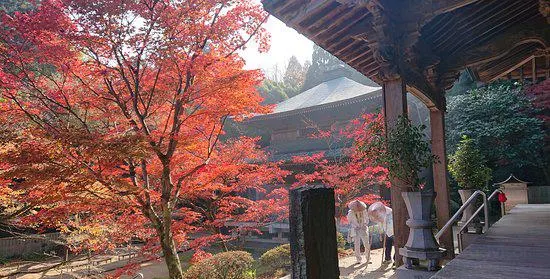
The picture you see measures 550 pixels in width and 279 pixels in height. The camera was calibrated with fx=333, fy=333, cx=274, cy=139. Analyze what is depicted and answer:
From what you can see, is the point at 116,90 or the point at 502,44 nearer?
the point at 502,44

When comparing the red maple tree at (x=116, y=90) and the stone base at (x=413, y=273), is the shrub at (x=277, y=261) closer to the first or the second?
the red maple tree at (x=116, y=90)

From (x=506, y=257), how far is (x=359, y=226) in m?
6.16

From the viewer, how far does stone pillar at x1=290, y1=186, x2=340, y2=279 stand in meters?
1.01

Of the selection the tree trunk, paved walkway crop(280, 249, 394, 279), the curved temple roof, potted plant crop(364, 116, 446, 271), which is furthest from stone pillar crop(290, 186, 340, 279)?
paved walkway crop(280, 249, 394, 279)

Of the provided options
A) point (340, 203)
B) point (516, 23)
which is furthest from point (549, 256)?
point (340, 203)

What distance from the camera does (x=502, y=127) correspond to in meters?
14.3

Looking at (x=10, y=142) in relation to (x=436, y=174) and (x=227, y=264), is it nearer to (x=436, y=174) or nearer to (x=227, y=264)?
(x=227, y=264)

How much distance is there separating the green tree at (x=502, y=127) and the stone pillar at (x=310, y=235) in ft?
49.5

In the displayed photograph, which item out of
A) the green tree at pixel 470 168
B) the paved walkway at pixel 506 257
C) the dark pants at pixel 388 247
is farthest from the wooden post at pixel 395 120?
the dark pants at pixel 388 247

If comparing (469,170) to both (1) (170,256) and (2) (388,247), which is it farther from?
(1) (170,256)

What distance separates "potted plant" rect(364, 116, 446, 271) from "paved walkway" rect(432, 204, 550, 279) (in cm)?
31

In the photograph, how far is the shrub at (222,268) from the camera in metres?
7.04

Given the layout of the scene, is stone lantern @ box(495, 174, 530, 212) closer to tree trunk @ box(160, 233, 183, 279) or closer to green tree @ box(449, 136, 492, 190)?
green tree @ box(449, 136, 492, 190)

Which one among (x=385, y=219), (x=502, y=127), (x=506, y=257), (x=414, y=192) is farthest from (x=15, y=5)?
(x=502, y=127)
